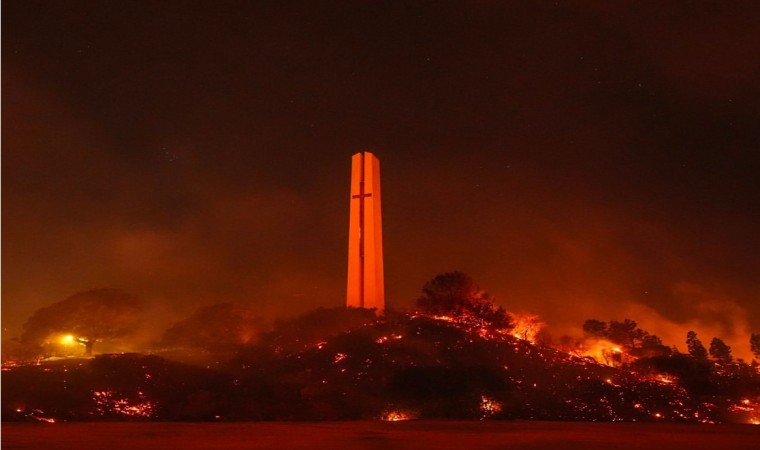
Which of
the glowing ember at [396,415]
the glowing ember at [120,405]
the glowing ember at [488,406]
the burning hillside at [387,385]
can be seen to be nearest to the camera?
the glowing ember at [396,415]

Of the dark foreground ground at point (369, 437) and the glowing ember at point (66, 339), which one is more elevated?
the glowing ember at point (66, 339)

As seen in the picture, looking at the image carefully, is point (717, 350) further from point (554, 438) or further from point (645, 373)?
point (554, 438)

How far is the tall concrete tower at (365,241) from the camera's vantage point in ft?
123

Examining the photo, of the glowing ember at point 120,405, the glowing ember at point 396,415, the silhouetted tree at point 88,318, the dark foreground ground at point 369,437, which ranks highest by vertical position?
the silhouetted tree at point 88,318

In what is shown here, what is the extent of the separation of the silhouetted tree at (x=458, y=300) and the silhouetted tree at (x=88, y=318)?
70.3 ft

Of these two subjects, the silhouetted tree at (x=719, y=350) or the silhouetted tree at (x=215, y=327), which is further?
the silhouetted tree at (x=719, y=350)

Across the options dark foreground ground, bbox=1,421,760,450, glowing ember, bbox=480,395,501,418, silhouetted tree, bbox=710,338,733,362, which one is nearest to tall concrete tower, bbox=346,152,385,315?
glowing ember, bbox=480,395,501,418

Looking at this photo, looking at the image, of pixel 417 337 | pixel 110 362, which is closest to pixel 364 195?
pixel 417 337

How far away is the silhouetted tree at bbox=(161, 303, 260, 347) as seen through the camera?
4272 centimetres

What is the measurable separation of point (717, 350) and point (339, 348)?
5412 cm

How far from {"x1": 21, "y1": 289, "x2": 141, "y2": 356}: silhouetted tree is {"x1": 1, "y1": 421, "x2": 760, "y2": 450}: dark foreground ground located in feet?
109

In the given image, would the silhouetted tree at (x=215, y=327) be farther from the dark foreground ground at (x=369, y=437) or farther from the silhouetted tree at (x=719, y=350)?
the silhouetted tree at (x=719, y=350)

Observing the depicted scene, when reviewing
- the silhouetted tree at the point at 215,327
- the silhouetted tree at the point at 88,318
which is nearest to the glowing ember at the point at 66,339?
the silhouetted tree at the point at 88,318

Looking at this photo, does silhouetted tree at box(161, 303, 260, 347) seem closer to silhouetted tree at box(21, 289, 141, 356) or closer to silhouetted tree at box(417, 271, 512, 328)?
silhouetted tree at box(21, 289, 141, 356)
